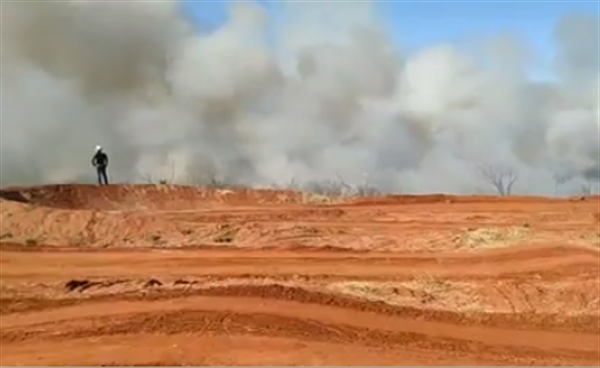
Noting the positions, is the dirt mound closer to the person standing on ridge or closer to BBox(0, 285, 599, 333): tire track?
the person standing on ridge

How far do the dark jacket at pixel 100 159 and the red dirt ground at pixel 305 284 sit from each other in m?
1.50

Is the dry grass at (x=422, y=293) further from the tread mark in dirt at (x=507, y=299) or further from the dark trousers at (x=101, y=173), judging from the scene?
the dark trousers at (x=101, y=173)

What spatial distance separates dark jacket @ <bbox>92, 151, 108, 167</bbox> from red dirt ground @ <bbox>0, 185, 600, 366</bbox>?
150 centimetres

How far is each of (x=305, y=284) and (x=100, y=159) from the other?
605 inches

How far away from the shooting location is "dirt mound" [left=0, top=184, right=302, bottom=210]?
2628 cm

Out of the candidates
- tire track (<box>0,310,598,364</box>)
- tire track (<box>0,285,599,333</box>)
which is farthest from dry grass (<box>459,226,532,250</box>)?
tire track (<box>0,310,598,364</box>)

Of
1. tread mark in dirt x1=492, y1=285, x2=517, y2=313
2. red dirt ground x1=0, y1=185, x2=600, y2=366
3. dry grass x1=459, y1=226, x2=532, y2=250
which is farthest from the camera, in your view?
dry grass x1=459, y1=226, x2=532, y2=250

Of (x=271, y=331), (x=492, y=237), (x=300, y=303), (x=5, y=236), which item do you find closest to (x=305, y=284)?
(x=300, y=303)

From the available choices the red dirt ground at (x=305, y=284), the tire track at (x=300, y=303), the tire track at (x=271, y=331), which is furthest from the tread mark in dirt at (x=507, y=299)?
the tire track at (x=271, y=331)

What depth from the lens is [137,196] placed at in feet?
94.3

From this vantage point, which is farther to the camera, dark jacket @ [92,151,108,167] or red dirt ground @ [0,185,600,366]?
dark jacket @ [92,151,108,167]

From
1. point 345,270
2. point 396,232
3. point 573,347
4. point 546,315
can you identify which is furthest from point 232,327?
point 396,232

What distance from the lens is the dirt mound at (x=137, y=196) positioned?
2628 centimetres

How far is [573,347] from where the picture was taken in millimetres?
10438
